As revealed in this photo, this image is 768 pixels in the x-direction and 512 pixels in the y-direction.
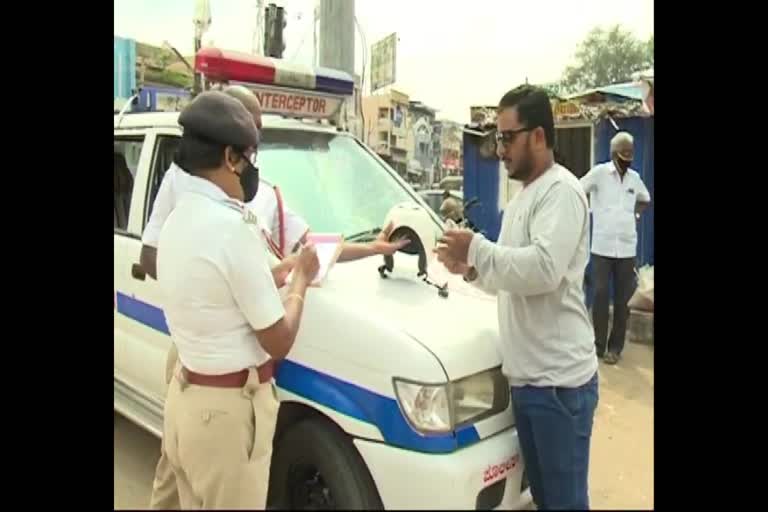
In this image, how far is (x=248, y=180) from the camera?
6.20 feet

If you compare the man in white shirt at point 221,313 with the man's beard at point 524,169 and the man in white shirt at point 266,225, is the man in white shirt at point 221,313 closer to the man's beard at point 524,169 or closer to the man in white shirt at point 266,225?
the man in white shirt at point 266,225

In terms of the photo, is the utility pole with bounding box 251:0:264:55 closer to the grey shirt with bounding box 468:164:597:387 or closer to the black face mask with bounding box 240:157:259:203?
the black face mask with bounding box 240:157:259:203

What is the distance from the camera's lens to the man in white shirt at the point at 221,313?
1.65m

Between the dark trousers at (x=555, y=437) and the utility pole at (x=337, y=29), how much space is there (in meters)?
3.45

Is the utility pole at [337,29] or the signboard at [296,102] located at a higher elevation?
the utility pole at [337,29]

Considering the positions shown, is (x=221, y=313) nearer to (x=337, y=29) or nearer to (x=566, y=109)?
(x=337, y=29)

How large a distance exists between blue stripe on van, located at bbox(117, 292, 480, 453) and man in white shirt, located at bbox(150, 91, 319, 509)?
0.38 meters

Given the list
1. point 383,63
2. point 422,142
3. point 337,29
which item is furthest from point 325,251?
point 422,142

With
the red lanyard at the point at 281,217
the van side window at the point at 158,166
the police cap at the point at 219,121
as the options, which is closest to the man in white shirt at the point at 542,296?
the police cap at the point at 219,121

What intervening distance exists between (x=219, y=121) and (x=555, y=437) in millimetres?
1361

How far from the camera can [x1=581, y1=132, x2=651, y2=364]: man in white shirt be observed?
5578mm
